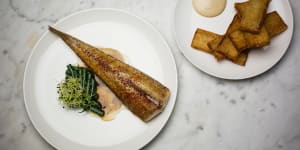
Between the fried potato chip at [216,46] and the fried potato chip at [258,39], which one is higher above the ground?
the fried potato chip at [216,46]

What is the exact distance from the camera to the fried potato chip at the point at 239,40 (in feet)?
4.65

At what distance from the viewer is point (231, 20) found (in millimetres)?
1554

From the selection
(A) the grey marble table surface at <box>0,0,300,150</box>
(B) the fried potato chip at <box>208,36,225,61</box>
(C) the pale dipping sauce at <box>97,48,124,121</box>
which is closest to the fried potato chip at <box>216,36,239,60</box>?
(B) the fried potato chip at <box>208,36,225,61</box>

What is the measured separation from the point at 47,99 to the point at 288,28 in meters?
0.98

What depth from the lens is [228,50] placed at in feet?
4.72

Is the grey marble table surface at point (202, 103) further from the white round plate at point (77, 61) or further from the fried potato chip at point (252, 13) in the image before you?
the fried potato chip at point (252, 13)

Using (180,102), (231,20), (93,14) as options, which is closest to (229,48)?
(231,20)

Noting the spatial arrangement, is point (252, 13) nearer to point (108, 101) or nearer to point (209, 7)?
point (209, 7)

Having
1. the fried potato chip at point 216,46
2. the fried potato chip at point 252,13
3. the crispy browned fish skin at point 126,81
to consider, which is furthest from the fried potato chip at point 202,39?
the crispy browned fish skin at point 126,81

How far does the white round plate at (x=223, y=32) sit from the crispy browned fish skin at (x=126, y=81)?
19 centimetres

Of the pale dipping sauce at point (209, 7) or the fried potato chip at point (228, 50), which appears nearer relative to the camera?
the fried potato chip at point (228, 50)

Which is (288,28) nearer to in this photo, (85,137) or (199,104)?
(199,104)

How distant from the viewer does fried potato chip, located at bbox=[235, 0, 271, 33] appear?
1.42 meters

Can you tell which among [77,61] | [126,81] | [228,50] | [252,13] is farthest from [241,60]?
[77,61]
